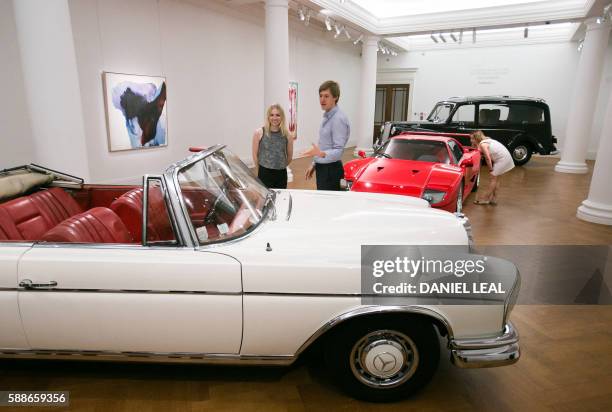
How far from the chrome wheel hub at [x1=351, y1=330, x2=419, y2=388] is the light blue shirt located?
2602 mm

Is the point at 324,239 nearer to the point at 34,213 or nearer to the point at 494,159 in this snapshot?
the point at 34,213

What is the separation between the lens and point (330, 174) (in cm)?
459

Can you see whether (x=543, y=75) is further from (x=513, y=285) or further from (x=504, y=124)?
(x=513, y=285)

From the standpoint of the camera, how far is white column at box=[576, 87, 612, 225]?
603 centimetres

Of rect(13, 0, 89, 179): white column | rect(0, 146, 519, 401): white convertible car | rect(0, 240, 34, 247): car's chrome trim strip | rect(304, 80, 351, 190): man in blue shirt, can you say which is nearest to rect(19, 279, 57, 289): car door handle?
rect(0, 146, 519, 401): white convertible car

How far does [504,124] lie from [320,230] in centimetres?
1206

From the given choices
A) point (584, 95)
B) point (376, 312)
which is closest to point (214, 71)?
point (376, 312)

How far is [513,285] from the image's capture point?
7.23 ft

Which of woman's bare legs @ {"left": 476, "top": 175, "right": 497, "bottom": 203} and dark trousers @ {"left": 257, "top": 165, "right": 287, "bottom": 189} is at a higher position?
dark trousers @ {"left": 257, "top": 165, "right": 287, "bottom": 189}

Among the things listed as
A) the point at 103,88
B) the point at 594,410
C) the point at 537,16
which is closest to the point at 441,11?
the point at 537,16

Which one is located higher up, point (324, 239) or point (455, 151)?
point (455, 151)

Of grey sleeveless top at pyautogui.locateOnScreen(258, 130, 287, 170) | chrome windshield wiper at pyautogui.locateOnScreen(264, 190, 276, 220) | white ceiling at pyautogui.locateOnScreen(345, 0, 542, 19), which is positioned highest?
white ceiling at pyautogui.locateOnScreen(345, 0, 542, 19)

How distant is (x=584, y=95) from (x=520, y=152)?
2.36m

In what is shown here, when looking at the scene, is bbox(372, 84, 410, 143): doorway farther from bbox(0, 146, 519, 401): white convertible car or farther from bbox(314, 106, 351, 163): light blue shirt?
bbox(0, 146, 519, 401): white convertible car
